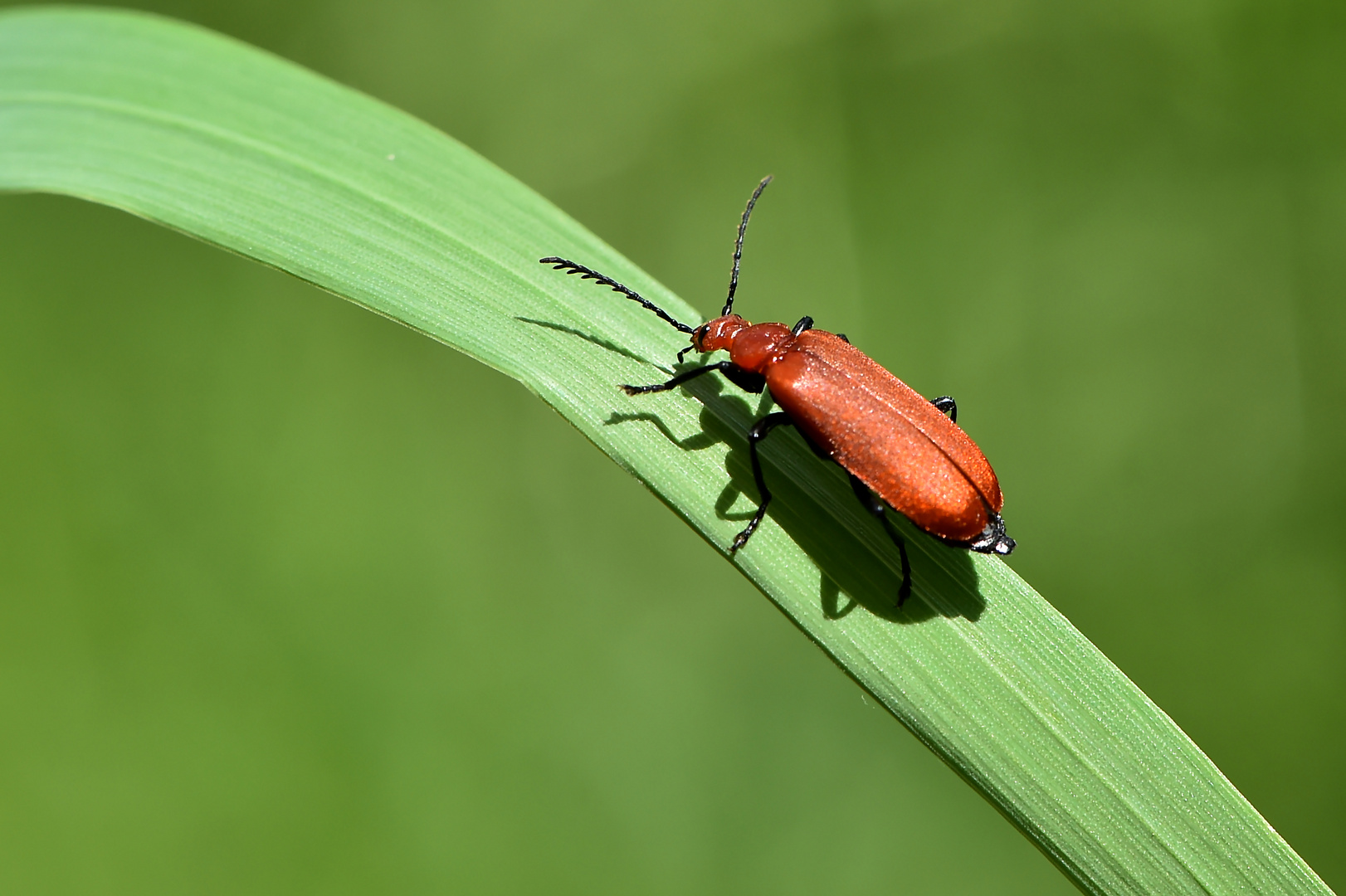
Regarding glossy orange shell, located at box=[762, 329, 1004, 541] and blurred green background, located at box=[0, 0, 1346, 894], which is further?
blurred green background, located at box=[0, 0, 1346, 894]

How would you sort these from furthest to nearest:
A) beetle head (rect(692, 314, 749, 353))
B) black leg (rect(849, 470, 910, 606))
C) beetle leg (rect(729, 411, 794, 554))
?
beetle head (rect(692, 314, 749, 353)) → black leg (rect(849, 470, 910, 606)) → beetle leg (rect(729, 411, 794, 554))

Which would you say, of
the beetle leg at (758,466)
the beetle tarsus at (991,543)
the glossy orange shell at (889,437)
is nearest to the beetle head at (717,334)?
the glossy orange shell at (889,437)

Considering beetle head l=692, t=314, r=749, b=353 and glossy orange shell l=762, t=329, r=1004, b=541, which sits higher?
Result: beetle head l=692, t=314, r=749, b=353

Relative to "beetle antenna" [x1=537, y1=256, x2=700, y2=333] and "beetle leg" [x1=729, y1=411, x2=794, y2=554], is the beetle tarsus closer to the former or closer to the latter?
"beetle leg" [x1=729, y1=411, x2=794, y2=554]

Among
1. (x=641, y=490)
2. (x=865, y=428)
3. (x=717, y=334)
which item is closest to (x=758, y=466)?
(x=865, y=428)

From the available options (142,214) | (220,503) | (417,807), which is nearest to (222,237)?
(142,214)

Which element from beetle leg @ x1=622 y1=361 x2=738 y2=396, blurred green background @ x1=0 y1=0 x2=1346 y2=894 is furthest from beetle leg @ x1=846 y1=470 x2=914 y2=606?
blurred green background @ x1=0 y1=0 x2=1346 y2=894

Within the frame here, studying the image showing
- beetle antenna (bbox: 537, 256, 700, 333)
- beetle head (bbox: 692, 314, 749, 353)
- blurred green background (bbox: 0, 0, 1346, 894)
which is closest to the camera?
beetle antenna (bbox: 537, 256, 700, 333)
